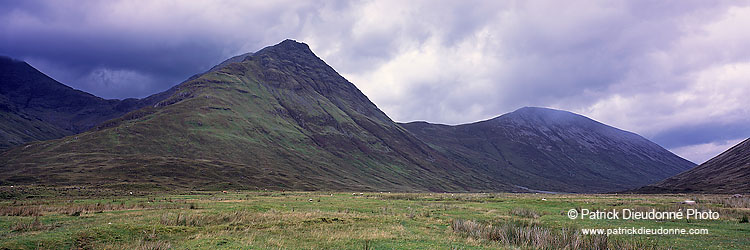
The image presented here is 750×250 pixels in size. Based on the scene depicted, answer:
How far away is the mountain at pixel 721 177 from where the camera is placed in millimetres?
130325

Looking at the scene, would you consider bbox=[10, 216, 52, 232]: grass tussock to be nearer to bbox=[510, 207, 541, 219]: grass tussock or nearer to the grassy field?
the grassy field

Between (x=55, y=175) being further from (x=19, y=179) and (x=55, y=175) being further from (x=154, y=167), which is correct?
(x=154, y=167)

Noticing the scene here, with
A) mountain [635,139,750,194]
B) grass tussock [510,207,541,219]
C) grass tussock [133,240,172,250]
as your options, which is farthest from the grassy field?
mountain [635,139,750,194]

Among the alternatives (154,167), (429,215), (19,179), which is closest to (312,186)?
(154,167)

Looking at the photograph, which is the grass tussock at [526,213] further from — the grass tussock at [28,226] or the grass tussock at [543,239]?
the grass tussock at [28,226]

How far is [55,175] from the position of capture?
372 ft

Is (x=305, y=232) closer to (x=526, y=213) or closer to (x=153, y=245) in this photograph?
(x=153, y=245)

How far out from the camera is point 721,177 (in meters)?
150

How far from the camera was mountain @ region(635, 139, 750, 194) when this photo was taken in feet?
428

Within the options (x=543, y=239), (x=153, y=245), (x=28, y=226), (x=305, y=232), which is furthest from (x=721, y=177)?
(x=28, y=226)

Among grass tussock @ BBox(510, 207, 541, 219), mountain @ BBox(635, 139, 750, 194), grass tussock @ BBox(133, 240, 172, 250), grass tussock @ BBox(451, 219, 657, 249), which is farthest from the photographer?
mountain @ BBox(635, 139, 750, 194)

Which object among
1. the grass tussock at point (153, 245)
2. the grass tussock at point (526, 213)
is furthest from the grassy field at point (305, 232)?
the grass tussock at point (526, 213)

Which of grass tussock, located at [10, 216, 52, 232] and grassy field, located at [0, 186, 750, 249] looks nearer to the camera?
grassy field, located at [0, 186, 750, 249]

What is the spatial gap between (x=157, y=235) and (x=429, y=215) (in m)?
25.6
